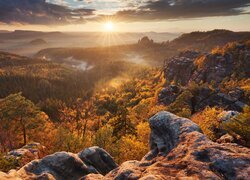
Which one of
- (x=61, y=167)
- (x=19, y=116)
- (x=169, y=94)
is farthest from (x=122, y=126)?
(x=61, y=167)

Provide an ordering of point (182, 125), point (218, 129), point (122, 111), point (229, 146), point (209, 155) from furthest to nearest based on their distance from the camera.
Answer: point (122, 111) → point (218, 129) → point (182, 125) → point (229, 146) → point (209, 155)

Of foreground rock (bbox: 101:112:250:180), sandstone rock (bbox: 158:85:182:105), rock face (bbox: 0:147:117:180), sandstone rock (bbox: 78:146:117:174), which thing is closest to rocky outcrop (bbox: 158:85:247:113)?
sandstone rock (bbox: 158:85:182:105)

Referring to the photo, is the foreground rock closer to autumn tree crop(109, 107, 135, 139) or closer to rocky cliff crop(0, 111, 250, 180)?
rocky cliff crop(0, 111, 250, 180)

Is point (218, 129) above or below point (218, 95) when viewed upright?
above

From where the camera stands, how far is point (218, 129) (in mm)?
43312

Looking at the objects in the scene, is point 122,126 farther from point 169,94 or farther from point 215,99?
point 169,94

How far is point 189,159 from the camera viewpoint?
25.2 m

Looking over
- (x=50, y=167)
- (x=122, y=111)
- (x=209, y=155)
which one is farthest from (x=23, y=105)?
(x=209, y=155)

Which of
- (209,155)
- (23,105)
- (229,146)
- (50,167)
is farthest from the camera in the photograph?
(23,105)

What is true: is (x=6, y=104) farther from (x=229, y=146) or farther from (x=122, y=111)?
(x=229, y=146)

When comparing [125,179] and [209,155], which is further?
[125,179]

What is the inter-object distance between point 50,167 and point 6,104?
6052cm

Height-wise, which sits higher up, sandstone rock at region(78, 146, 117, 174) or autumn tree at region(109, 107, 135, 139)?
sandstone rock at region(78, 146, 117, 174)

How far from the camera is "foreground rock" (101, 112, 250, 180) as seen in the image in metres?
22.9
